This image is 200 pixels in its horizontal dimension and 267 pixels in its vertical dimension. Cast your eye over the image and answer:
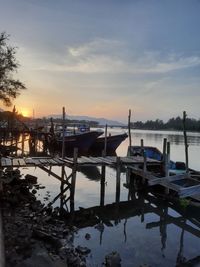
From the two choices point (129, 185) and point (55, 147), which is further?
point (55, 147)

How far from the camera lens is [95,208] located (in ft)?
49.7

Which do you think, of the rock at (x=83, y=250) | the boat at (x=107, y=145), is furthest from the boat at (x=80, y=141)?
the rock at (x=83, y=250)

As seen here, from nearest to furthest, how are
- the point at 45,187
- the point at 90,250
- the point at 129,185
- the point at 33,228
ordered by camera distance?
the point at 33,228 → the point at 90,250 → the point at 45,187 → the point at 129,185

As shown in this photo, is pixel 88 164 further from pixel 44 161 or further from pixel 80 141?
pixel 80 141

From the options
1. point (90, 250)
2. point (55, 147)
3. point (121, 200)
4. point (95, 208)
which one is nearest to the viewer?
point (90, 250)

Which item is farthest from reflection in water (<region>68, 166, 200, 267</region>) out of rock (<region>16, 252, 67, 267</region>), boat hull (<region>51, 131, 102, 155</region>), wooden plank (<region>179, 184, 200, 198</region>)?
boat hull (<region>51, 131, 102, 155</region>)

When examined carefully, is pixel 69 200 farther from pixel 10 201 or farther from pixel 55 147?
pixel 55 147

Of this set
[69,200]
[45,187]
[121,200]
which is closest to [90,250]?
[69,200]

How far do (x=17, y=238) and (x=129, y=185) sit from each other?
1312cm

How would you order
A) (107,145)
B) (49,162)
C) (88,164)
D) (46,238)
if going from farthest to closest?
1. (107,145)
2. (88,164)
3. (49,162)
4. (46,238)

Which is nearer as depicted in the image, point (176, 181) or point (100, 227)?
point (100, 227)

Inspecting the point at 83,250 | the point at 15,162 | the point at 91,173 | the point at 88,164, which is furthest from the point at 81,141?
the point at 83,250

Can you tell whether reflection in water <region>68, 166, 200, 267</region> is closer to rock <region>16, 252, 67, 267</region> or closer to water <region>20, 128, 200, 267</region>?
water <region>20, 128, 200, 267</region>

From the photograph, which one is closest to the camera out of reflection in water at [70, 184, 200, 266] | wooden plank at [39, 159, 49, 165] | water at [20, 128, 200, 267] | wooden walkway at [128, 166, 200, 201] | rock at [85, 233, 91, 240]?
water at [20, 128, 200, 267]
